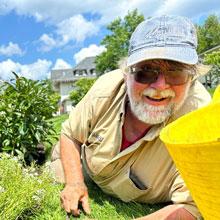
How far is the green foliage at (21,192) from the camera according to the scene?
2.49 meters

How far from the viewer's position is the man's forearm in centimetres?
300

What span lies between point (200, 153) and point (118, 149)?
146cm

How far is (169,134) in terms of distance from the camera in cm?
176

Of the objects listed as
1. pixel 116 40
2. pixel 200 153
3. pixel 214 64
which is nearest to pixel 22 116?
pixel 200 153

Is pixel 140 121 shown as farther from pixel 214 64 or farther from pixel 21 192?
pixel 214 64

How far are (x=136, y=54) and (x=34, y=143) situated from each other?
105 inches

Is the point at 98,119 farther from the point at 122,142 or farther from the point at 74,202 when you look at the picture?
the point at 74,202

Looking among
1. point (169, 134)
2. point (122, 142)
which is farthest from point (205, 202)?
point (122, 142)

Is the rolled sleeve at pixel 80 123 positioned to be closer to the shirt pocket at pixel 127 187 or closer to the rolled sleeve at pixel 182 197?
the shirt pocket at pixel 127 187

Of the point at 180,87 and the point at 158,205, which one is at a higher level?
the point at 180,87

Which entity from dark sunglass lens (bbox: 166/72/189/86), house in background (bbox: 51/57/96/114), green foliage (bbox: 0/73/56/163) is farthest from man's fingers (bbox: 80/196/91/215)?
house in background (bbox: 51/57/96/114)

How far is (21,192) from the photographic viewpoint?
8.36ft

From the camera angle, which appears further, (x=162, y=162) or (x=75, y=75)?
(x=75, y=75)

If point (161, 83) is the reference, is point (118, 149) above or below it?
below
